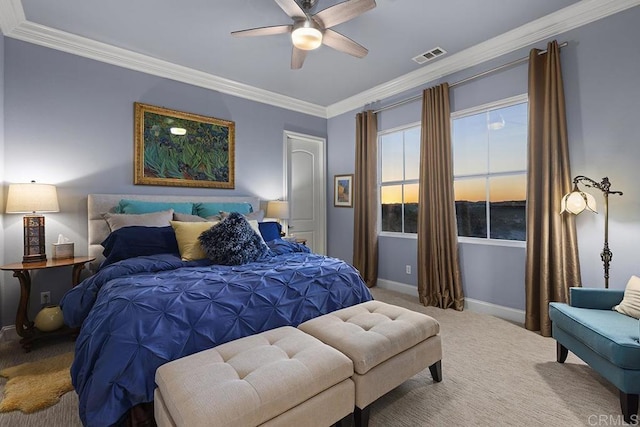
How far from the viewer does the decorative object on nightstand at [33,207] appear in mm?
2514

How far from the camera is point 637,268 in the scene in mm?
2439

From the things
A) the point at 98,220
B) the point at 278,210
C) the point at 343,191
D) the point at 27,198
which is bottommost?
the point at 98,220

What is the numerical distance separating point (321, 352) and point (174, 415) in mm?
661

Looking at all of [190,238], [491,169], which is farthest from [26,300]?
[491,169]

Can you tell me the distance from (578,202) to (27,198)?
460 centimetres

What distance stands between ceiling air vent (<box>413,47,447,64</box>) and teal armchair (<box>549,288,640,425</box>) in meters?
2.69

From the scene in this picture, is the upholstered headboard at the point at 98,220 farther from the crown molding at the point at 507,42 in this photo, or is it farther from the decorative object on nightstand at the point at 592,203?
the decorative object on nightstand at the point at 592,203

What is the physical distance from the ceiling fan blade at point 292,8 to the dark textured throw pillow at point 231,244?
1751 millimetres

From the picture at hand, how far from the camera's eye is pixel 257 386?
1.21m

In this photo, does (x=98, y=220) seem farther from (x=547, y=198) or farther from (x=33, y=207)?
(x=547, y=198)

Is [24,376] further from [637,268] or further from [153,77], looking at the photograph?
[637,268]

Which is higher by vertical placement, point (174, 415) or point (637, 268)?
point (637, 268)

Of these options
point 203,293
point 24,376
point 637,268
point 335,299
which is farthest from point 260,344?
point 637,268

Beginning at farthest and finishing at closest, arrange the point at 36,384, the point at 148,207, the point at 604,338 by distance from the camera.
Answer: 1. the point at 148,207
2. the point at 36,384
3. the point at 604,338
